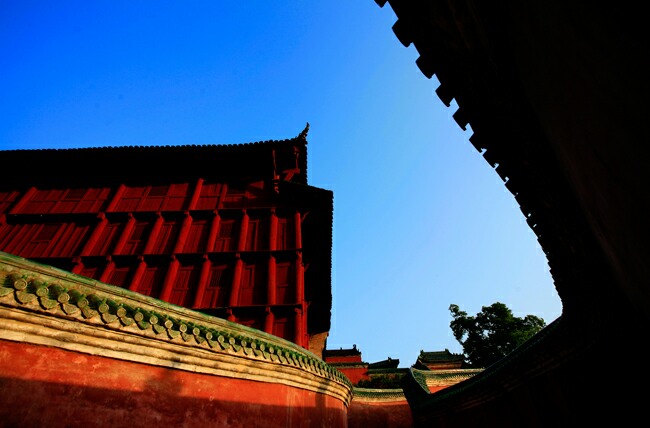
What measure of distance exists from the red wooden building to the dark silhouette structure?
5.57m

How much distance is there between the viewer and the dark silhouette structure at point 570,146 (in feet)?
3.79

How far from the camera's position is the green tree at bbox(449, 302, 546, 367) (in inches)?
977

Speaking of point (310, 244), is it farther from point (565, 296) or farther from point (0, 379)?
point (0, 379)

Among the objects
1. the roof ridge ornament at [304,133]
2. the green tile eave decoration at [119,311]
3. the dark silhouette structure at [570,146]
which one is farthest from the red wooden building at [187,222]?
the dark silhouette structure at [570,146]

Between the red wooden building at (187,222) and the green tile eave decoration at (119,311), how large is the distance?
427cm

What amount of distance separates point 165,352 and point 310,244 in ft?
29.2

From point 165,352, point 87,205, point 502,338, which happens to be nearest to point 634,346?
point 165,352

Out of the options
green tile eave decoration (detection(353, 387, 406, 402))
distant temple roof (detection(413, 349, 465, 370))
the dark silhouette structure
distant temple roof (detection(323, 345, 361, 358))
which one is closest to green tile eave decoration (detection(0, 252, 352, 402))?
the dark silhouette structure

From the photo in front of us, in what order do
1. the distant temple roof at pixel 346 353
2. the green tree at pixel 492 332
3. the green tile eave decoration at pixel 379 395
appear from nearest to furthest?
the green tile eave decoration at pixel 379 395, the green tree at pixel 492 332, the distant temple roof at pixel 346 353

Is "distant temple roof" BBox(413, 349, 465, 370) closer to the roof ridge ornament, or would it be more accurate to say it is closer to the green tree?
the green tree

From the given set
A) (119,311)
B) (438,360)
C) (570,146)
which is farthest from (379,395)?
(438,360)

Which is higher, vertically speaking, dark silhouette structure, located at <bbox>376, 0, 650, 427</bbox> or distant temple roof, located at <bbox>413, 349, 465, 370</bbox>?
distant temple roof, located at <bbox>413, 349, 465, 370</bbox>

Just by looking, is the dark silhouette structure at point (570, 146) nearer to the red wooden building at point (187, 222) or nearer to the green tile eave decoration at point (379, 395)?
the red wooden building at point (187, 222)

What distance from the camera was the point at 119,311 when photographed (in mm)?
2719
